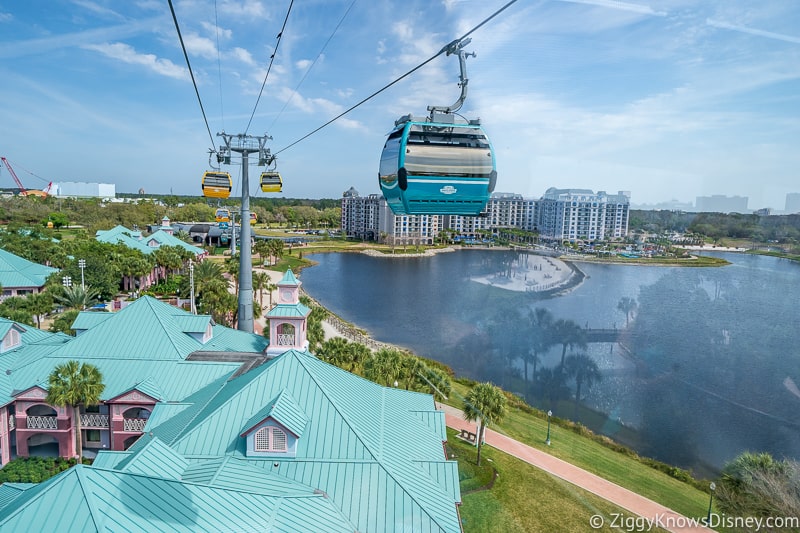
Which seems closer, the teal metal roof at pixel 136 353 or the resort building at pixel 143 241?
the teal metal roof at pixel 136 353

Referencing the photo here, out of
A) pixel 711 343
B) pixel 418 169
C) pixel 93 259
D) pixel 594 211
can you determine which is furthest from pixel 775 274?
pixel 93 259

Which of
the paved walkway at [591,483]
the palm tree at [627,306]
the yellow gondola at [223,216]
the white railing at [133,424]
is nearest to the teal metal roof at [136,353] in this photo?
the white railing at [133,424]

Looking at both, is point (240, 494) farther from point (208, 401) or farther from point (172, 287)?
point (172, 287)

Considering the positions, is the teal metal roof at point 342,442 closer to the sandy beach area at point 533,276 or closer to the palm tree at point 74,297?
the palm tree at point 74,297

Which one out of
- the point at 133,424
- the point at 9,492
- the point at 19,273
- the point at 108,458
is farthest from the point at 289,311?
the point at 19,273

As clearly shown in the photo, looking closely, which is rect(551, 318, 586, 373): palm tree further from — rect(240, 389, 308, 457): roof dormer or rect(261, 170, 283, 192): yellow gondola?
rect(240, 389, 308, 457): roof dormer

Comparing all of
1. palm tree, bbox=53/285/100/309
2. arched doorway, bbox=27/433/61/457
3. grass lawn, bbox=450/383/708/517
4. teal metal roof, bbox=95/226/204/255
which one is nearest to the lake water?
grass lawn, bbox=450/383/708/517
